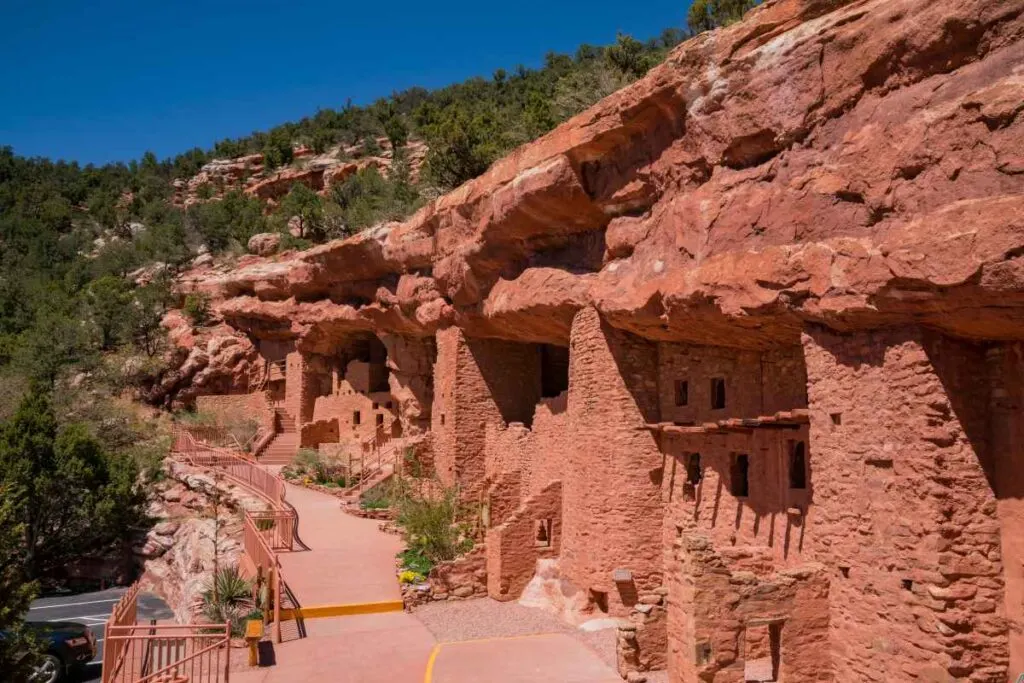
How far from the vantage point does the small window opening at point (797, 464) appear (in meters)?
12.6

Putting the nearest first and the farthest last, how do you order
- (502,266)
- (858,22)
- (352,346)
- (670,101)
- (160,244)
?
(858,22) → (670,101) → (502,266) → (352,346) → (160,244)

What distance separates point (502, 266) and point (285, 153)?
166 feet

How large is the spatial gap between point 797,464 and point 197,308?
29.0 meters

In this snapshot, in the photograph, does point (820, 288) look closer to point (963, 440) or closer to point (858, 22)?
point (963, 440)

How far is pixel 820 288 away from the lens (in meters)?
9.90

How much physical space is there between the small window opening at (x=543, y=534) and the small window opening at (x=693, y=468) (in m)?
4.10

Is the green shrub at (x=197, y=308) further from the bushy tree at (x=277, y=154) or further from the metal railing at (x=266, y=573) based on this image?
the bushy tree at (x=277, y=154)

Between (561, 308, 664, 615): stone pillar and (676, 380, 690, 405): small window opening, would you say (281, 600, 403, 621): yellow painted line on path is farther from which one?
(676, 380, 690, 405): small window opening

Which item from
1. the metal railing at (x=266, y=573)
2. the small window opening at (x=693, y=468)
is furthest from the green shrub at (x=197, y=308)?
the small window opening at (x=693, y=468)

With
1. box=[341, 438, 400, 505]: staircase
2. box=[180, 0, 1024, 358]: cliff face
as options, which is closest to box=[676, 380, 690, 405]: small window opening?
box=[180, 0, 1024, 358]: cliff face

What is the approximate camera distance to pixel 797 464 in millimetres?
12766

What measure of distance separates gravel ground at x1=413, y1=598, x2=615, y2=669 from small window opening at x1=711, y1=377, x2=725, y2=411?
4.20 metres

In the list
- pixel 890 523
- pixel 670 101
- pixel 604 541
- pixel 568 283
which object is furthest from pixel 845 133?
pixel 604 541

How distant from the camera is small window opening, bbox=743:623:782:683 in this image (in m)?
10.8
